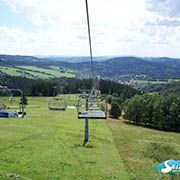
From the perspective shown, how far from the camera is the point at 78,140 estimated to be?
3912cm

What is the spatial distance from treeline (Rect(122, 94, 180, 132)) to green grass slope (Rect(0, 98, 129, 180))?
24.6 m

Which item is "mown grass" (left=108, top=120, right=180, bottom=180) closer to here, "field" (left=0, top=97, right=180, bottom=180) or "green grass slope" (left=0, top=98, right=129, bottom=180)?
"field" (left=0, top=97, right=180, bottom=180)

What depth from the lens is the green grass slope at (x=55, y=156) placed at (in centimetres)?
2269

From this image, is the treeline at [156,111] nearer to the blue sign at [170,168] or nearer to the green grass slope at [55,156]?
the green grass slope at [55,156]

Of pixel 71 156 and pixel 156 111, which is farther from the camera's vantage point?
pixel 156 111

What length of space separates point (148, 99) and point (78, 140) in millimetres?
33802

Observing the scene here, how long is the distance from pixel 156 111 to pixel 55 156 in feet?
132

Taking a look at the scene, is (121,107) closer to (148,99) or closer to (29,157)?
(148,99)

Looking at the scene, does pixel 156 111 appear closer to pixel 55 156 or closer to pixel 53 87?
pixel 53 87

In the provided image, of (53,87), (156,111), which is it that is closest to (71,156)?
(156,111)

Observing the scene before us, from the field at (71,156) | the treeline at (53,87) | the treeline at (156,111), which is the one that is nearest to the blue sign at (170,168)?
the field at (71,156)

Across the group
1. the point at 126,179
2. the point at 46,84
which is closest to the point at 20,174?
the point at 126,179

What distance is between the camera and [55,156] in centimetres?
2838

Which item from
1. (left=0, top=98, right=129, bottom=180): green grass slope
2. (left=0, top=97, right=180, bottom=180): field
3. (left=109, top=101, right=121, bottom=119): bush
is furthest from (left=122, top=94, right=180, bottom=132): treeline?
(left=0, top=98, right=129, bottom=180): green grass slope
